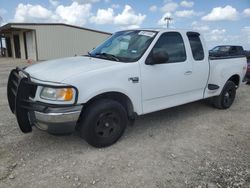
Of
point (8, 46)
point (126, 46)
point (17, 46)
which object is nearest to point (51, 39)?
point (17, 46)

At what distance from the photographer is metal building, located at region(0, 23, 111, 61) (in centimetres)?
2441

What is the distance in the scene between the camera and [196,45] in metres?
5.23

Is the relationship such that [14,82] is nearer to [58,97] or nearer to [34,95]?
[34,95]

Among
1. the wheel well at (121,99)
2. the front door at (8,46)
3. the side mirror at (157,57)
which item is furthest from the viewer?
the front door at (8,46)

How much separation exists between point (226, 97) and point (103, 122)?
12.3 feet

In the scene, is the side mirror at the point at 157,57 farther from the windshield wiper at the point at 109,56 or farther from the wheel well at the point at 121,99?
the wheel well at the point at 121,99

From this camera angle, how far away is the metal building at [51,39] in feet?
80.1

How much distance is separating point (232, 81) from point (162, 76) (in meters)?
2.90

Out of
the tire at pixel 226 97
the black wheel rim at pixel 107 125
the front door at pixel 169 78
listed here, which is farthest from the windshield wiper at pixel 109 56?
the tire at pixel 226 97

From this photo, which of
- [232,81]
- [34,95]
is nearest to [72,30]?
[232,81]

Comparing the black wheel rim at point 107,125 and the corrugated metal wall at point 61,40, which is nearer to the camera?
the black wheel rim at point 107,125

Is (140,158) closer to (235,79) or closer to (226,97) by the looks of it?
(226,97)

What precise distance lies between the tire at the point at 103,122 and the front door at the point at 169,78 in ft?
1.83

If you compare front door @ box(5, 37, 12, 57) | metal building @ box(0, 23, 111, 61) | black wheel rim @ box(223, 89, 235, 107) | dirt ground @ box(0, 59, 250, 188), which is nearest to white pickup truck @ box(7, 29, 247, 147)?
dirt ground @ box(0, 59, 250, 188)
